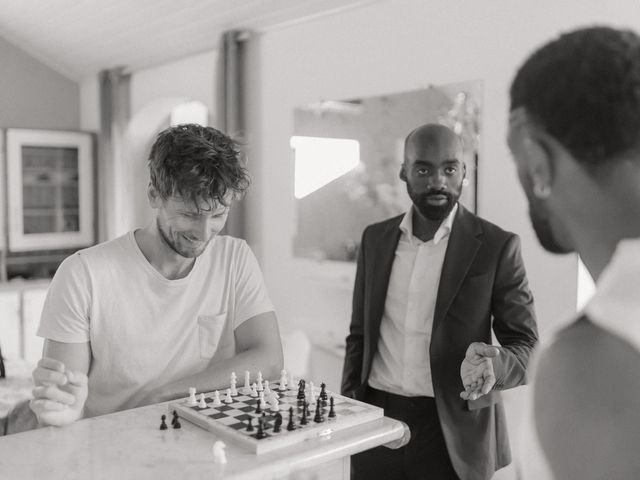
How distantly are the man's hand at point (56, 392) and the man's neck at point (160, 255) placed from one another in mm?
493

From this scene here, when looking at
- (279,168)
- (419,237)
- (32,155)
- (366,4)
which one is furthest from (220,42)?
(419,237)

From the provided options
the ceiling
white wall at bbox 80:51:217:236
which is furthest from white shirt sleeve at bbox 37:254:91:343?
white wall at bbox 80:51:217:236

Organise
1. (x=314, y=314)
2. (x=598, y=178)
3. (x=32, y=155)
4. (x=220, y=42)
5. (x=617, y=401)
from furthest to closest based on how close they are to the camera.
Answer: (x=32, y=155)
(x=220, y=42)
(x=314, y=314)
(x=598, y=178)
(x=617, y=401)

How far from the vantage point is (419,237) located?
8.04 ft

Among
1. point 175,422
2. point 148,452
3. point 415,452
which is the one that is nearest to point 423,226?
point 415,452

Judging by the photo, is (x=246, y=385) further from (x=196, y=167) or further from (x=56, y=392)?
(x=196, y=167)

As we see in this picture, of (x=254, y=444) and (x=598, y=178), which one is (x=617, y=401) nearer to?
(x=598, y=178)

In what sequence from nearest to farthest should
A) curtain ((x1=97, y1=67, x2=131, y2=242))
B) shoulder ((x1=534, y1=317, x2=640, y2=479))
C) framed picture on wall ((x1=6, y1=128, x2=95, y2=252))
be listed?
shoulder ((x1=534, y1=317, x2=640, y2=479)), framed picture on wall ((x1=6, y1=128, x2=95, y2=252)), curtain ((x1=97, y1=67, x2=131, y2=242))

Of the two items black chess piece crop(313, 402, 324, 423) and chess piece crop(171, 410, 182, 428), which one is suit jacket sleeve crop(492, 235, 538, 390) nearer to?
black chess piece crop(313, 402, 324, 423)

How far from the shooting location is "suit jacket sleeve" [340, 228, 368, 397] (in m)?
2.49

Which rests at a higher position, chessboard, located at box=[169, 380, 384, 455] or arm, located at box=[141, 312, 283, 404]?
arm, located at box=[141, 312, 283, 404]

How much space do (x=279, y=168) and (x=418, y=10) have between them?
161 cm

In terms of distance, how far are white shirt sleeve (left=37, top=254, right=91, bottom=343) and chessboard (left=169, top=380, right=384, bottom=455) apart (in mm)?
349

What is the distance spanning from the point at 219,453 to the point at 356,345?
3.53 ft
